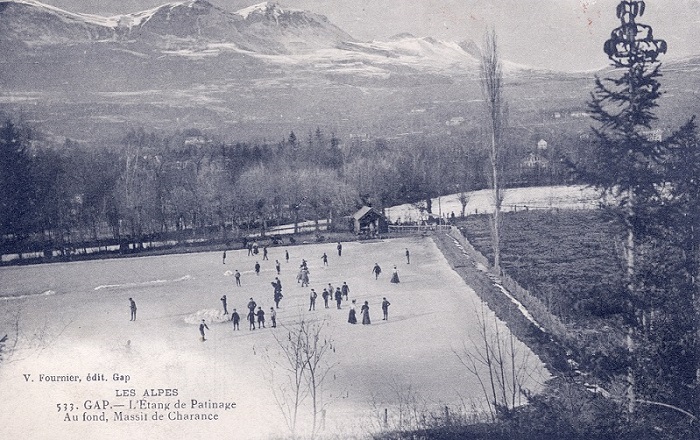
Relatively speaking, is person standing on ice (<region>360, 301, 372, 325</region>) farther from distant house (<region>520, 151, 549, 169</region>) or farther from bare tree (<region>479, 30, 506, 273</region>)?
distant house (<region>520, 151, 549, 169</region>)

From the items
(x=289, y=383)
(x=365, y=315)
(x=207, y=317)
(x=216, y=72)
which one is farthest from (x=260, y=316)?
(x=216, y=72)

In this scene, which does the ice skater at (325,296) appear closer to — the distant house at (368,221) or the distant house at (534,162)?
the distant house at (368,221)

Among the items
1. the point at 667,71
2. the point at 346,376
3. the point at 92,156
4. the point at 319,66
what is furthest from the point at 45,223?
the point at 667,71

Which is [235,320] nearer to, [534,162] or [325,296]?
[325,296]

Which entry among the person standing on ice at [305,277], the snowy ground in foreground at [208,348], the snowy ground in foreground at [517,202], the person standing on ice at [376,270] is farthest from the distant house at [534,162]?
the person standing on ice at [305,277]

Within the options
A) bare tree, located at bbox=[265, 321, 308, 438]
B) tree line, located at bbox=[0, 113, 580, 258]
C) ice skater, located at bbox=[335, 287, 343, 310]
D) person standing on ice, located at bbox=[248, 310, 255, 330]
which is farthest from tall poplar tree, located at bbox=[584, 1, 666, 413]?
tree line, located at bbox=[0, 113, 580, 258]
